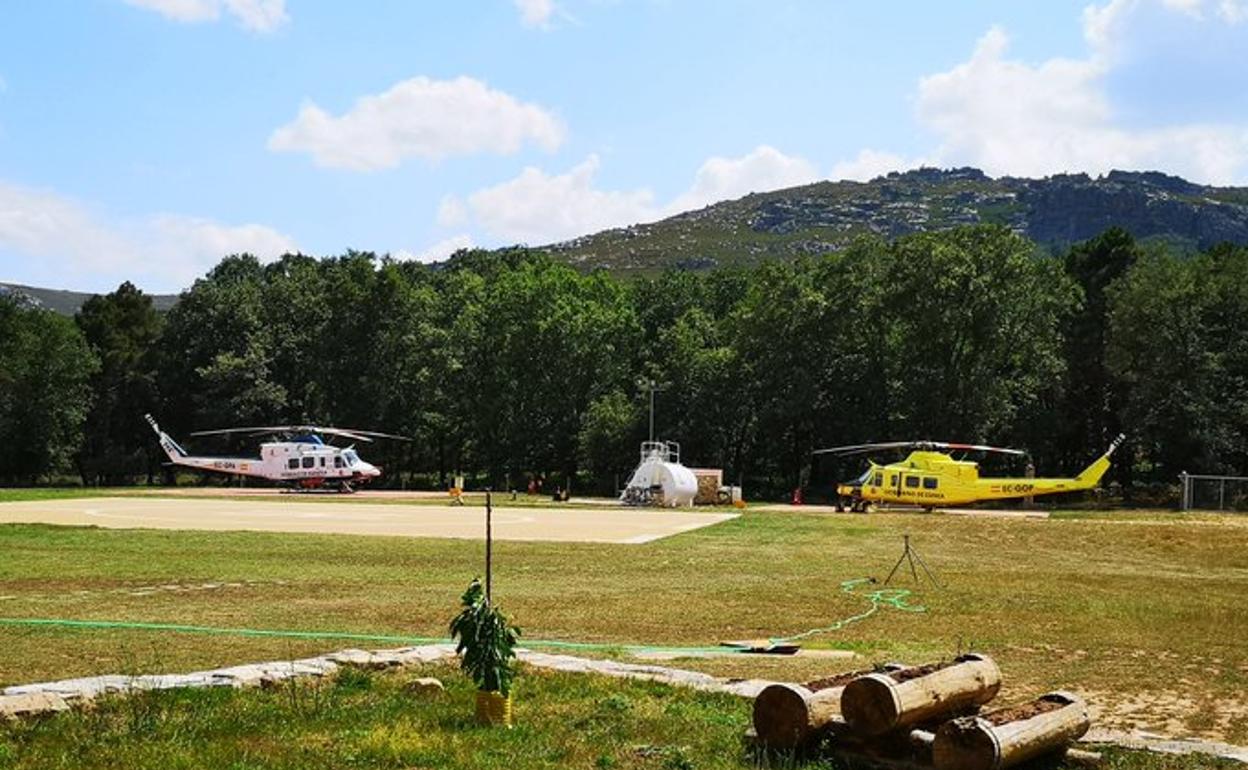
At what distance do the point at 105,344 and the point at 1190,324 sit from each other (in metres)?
73.1

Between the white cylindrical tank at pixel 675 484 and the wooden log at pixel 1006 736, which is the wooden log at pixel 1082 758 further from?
the white cylindrical tank at pixel 675 484

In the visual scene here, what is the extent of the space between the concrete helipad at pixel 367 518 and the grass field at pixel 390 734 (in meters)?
19.6

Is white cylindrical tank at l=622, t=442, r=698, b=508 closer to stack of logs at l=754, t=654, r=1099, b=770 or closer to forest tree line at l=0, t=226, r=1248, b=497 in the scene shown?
forest tree line at l=0, t=226, r=1248, b=497

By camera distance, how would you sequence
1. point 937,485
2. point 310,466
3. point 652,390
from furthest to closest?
point 652,390
point 310,466
point 937,485

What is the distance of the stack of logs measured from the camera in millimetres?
8031

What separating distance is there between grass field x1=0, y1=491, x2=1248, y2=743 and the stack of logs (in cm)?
207

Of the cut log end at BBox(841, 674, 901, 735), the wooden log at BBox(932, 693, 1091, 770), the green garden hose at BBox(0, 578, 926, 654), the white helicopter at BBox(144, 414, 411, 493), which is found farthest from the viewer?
the white helicopter at BBox(144, 414, 411, 493)

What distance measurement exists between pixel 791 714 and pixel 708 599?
33.8 feet

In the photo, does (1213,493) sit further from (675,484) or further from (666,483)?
(666,483)

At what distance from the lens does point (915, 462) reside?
47.0 meters

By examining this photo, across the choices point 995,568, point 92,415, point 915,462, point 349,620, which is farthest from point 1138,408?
point 92,415

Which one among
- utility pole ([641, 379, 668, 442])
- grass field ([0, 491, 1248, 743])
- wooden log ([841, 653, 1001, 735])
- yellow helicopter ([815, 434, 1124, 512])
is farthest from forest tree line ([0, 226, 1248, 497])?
wooden log ([841, 653, 1001, 735])

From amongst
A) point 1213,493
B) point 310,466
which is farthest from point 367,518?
point 1213,493

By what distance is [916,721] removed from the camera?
28.0 feet
